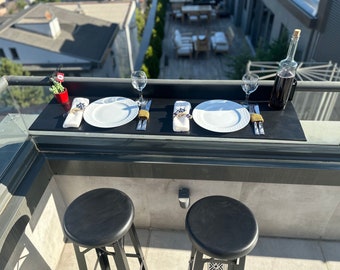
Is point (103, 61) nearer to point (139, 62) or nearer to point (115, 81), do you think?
point (139, 62)

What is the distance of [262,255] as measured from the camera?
7.41 ft

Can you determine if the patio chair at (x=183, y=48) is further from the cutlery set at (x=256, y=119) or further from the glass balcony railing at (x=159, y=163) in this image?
the cutlery set at (x=256, y=119)

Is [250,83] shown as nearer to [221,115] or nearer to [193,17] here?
[221,115]

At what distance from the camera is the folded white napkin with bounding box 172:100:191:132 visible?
173 cm

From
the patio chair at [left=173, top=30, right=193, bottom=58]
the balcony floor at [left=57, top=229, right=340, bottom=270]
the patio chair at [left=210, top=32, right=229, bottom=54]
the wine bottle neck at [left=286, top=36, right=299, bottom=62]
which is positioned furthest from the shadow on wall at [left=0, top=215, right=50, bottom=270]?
the patio chair at [left=210, top=32, right=229, bottom=54]

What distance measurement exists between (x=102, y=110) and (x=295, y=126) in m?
1.28

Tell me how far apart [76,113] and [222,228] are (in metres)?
1.19

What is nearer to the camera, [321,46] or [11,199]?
[11,199]

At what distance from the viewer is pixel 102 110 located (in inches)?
76.1

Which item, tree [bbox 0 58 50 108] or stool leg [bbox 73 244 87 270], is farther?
tree [bbox 0 58 50 108]

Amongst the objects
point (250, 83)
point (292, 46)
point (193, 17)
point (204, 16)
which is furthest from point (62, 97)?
point (204, 16)

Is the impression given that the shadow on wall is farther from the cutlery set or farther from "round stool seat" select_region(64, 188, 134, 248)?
the cutlery set

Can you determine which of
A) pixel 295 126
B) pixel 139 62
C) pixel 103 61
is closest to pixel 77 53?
pixel 103 61

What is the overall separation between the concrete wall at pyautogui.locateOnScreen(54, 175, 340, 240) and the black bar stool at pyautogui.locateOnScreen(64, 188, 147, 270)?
1.72ft
